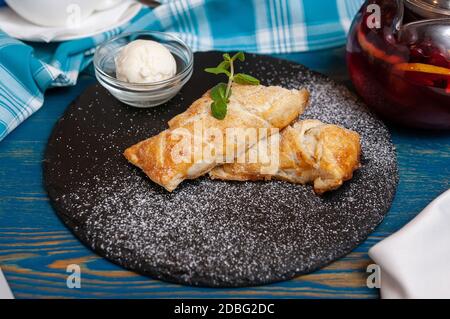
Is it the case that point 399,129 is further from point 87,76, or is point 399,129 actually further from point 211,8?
point 87,76

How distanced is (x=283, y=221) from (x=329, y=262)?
0.19m

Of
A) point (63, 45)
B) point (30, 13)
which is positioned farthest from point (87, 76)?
point (30, 13)

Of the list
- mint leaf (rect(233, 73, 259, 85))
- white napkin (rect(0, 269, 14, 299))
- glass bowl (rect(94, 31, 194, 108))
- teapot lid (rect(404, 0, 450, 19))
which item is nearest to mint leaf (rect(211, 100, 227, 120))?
mint leaf (rect(233, 73, 259, 85))

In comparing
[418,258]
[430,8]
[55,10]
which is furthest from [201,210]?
[55,10]

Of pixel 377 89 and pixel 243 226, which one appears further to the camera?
pixel 377 89


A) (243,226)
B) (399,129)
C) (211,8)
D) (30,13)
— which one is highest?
(30,13)

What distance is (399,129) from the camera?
2092 mm

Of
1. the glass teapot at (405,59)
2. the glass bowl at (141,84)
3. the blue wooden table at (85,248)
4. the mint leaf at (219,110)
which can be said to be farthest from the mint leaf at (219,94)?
the blue wooden table at (85,248)

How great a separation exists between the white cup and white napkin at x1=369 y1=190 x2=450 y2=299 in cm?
162

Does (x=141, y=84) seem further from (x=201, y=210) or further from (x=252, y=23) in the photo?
(x=252, y=23)

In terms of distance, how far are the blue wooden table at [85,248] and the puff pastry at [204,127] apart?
33cm

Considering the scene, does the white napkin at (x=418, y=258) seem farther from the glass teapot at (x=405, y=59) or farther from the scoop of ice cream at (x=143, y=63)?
the scoop of ice cream at (x=143, y=63)

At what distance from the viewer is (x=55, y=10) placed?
2295 mm

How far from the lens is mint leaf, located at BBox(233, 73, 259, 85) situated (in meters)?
1.90
